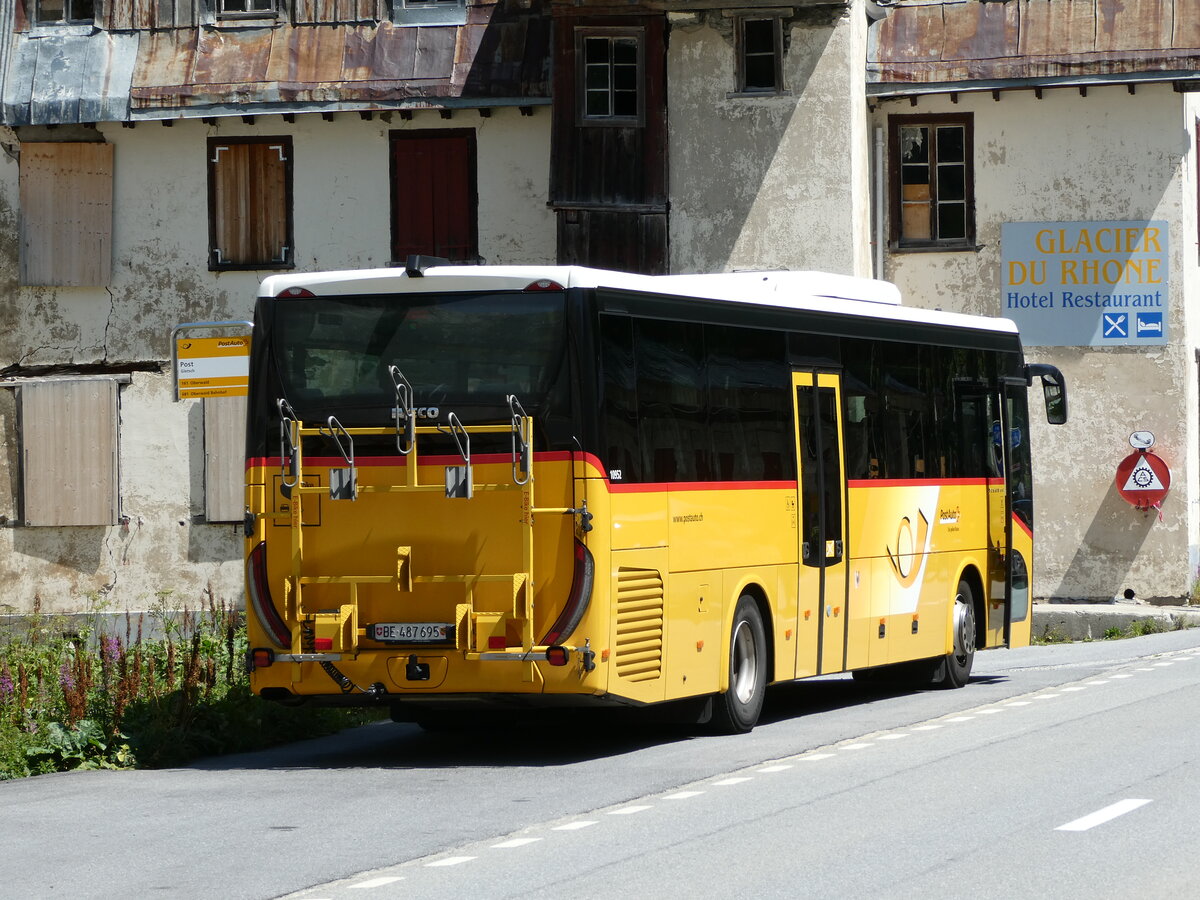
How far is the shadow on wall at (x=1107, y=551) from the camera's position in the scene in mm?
28109

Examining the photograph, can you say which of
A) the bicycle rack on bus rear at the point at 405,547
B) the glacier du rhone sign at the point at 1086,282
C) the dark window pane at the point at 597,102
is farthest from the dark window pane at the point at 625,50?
the bicycle rack on bus rear at the point at 405,547

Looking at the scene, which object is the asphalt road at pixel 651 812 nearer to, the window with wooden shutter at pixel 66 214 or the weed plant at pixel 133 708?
the weed plant at pixel 133 708

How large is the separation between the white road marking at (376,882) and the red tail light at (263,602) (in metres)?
4.63

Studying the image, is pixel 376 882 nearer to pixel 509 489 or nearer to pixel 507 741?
pixel 509 489

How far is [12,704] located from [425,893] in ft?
21.5

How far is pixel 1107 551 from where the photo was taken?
2819 centimetres

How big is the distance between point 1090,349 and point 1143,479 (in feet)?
6.45

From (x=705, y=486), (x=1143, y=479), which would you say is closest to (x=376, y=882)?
(x=705, y=486)

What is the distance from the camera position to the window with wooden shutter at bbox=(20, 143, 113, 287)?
28062mm

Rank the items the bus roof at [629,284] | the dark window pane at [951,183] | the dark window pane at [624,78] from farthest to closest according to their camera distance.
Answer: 1. the dark window pane at [951,183]
2. the dark window pane at [624,78]
3. the bus roof at [629,284]

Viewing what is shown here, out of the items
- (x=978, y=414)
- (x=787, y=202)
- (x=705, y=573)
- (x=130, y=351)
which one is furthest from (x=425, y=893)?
(x=130, y=351)

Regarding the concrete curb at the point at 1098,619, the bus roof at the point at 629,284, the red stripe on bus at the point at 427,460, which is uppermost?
the bus roof at the point at 629,284

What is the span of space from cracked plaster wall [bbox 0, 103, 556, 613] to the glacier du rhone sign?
6.94 metres

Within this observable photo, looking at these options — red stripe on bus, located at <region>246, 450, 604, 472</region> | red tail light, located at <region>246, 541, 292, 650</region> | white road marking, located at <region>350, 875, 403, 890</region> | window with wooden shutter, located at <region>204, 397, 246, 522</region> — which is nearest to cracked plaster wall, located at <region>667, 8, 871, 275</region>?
window with wooden shutter, located at <region>204, 397, 246, 522</region>
